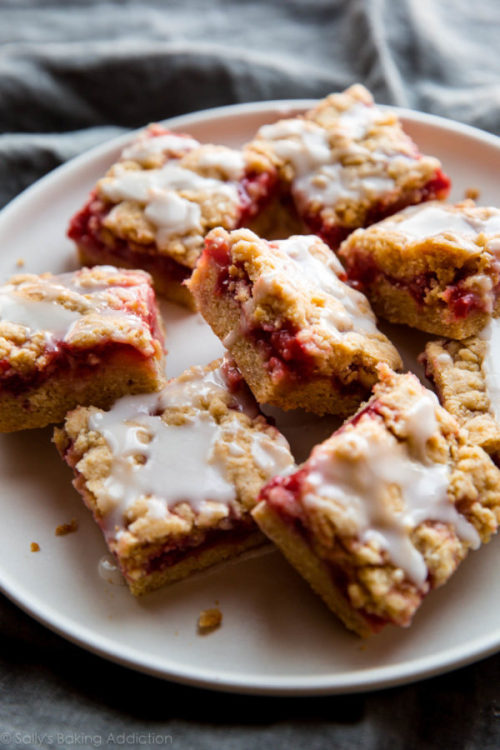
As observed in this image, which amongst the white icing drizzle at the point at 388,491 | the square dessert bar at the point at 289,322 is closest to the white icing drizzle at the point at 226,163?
the square dessert bar at the point at 289,322

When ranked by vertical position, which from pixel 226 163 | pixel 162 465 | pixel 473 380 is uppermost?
pixel 226 163

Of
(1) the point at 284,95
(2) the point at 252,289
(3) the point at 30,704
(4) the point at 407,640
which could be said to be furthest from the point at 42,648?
(1) the point at 284,95

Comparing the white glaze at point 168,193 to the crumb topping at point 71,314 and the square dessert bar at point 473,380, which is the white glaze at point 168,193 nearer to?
the crumb topping at point 71,314

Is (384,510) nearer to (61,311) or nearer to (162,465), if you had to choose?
(162,465)

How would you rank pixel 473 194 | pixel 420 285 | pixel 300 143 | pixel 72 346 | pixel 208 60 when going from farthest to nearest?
pixel 208 60 → pixel 473 194 → pixel 300 143 → pixel 420 285 → pixel 72 346

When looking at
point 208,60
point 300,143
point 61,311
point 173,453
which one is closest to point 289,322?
point 173,453

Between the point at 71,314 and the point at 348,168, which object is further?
the point at 348,168
